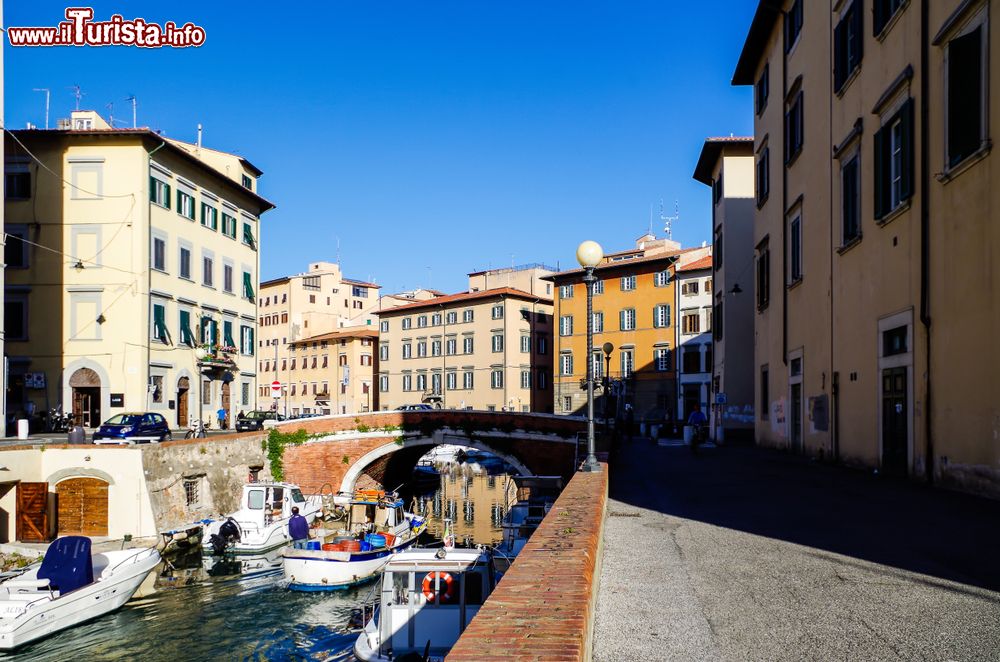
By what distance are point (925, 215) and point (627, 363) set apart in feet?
168

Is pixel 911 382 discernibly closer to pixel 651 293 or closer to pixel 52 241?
pixel 52 241

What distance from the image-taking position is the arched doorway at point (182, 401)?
42.0m

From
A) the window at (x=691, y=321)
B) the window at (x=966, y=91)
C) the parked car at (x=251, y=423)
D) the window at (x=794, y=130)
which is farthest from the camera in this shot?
the window at (x=691, y=321)

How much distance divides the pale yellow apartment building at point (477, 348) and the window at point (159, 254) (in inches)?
1390

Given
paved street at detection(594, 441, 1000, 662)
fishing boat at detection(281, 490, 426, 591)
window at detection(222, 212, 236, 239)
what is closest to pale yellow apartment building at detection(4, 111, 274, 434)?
window at detection(222, 212, 236, 239)

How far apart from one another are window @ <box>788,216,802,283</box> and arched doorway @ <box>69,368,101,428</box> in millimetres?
29437

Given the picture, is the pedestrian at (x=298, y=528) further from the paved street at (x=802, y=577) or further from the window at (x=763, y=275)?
the paved street at (x=802, y=577)

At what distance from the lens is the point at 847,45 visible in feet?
64.7

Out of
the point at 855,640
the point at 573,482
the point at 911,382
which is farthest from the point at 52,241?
the point at 855,640

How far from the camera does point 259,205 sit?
52125 millimetres

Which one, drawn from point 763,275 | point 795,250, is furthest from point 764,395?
point 795,250

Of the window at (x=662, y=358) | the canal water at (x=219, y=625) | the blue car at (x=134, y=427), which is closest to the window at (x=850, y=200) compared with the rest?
the canal water at (x=219, y=625)

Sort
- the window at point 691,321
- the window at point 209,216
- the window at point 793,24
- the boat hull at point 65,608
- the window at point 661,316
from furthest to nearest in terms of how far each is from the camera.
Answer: the window at point 661,316, the window at point 691,321, the window at point 209,216, the window at point 793,24, the boat hull at point 65,608

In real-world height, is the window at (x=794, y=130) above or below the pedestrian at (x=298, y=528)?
above
